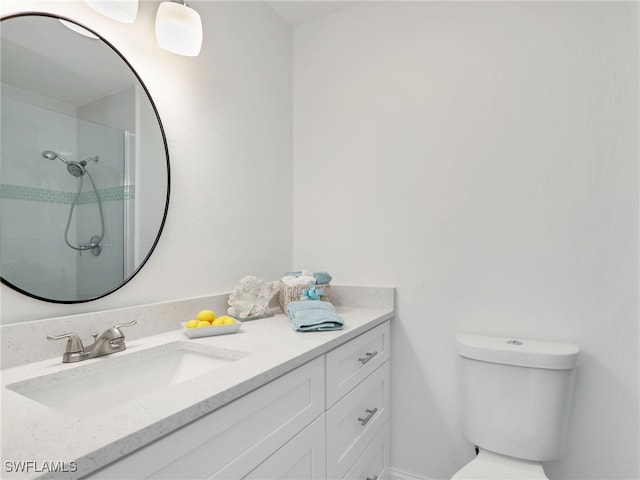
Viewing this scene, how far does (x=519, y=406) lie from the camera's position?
53.8 inches

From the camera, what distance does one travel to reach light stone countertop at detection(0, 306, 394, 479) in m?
0.58

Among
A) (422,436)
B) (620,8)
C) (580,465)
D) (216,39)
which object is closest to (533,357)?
(580,465)

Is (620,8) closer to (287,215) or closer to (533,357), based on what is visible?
(533,357)

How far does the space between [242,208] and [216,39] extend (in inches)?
29.2

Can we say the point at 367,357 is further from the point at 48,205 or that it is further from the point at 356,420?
the point at 48,205

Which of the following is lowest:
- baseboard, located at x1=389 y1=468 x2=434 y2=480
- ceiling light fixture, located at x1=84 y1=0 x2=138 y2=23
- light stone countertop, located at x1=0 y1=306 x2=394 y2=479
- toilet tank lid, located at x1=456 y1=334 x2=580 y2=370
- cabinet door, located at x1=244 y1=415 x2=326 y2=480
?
baseboard, located at x1=389 y1=468 x2=434 y2=480

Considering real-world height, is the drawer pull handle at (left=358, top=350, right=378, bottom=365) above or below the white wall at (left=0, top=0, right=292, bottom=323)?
below

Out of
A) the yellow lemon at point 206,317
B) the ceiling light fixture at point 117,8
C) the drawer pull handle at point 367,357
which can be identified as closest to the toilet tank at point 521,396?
the drawer pull handle at point 367,357

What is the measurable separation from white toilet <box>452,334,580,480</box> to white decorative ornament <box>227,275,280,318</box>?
86cm

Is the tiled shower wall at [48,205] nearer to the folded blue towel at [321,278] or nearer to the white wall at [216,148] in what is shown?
the white wall at [216,148]

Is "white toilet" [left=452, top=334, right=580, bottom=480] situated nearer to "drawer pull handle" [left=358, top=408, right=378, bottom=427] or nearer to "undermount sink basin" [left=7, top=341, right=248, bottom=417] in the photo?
"drawer pull handle" [left=358, top=408, right=378, bottom=427]

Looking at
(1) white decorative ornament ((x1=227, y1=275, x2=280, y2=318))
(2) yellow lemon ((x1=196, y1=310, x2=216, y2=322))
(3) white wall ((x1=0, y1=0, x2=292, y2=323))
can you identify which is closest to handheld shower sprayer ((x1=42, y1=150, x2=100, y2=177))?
(3) white wall ((x1=0, y1=0, x2=292, y2=323))

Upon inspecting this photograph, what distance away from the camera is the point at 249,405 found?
35.3 inches

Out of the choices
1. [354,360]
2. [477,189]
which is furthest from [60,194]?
[477,189]
